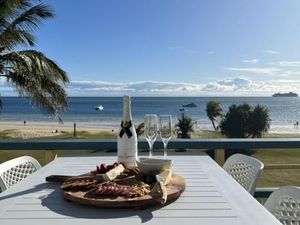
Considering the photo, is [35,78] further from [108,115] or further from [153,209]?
[108,115]

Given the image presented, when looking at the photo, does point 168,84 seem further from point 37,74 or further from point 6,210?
point 6,210

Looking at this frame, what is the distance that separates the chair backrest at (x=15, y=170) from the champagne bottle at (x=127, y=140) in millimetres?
659

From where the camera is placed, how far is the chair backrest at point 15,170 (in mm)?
2234

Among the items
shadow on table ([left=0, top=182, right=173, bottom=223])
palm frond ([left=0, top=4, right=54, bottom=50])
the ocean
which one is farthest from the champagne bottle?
the ocean

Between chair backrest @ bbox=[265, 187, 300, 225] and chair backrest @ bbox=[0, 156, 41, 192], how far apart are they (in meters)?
1.36

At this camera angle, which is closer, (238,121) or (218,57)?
(238,121)

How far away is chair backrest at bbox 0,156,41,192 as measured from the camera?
7.33ft

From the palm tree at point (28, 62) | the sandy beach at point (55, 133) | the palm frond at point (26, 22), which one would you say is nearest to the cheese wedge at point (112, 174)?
the palm tree at point (28, 62)

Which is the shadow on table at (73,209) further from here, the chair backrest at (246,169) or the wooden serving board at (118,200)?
the chair backrest at (246,169)

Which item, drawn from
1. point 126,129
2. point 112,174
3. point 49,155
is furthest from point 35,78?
point 112,174

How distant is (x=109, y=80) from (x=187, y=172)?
66.0 meters

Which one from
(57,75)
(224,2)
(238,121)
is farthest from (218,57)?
(57,75)

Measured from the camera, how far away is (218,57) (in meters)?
54.6

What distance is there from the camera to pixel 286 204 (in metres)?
1.68
